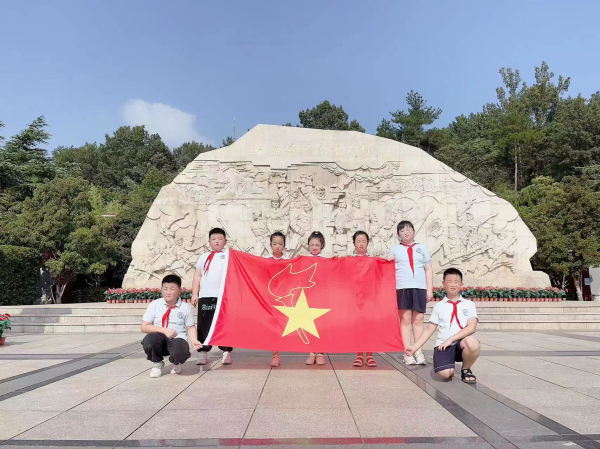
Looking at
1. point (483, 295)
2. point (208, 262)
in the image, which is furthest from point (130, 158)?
point (208, 262)

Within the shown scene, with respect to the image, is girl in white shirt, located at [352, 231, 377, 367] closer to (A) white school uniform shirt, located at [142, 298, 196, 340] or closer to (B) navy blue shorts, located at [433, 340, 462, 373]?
(B) navy blue shorts, located at [433, 340, 462, 373]

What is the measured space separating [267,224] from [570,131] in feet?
77.6

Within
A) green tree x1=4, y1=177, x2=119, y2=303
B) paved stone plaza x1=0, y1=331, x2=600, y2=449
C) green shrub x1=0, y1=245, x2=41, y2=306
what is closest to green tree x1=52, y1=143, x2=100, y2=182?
green tree x1=4, y1=177, x2=119, y2=303

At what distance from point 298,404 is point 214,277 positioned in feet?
6.16

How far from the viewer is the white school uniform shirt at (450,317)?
3.82 meters

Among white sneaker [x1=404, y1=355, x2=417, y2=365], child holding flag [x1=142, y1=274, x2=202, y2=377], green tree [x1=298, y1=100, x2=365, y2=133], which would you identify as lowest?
white sneaker [x1=404, y1=355, x2=417, y2=365]

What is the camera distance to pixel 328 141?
12.0 m

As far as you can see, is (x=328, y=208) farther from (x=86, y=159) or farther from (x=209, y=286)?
(x=86, y=159)

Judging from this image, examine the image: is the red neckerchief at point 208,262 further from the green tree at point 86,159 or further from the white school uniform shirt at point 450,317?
the green tree at point 86,159

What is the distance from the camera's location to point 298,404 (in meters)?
3.09

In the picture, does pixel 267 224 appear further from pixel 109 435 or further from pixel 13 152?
pixel 13 152

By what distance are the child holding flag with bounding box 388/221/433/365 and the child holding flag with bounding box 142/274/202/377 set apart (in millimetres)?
1972

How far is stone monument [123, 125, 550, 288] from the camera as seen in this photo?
11367 millimetres

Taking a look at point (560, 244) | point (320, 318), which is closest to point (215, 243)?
point (320, 318)
